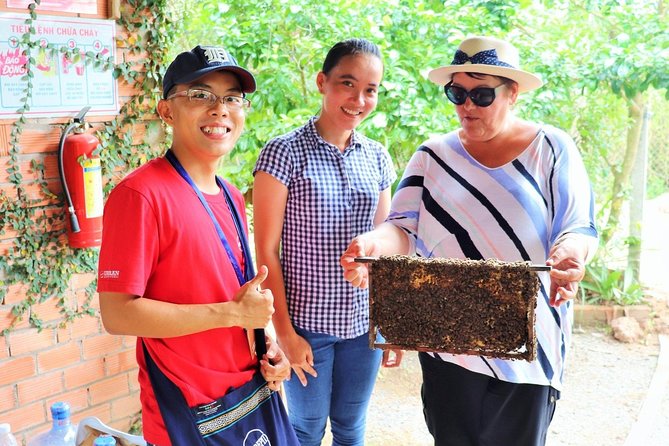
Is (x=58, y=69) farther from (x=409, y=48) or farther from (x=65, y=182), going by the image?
(x=409, y=48)

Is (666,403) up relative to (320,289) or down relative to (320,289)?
down

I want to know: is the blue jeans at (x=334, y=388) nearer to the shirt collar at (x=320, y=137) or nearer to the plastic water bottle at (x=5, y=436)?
the shirt collar at (x=320, y=137)

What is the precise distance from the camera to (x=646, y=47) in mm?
5312

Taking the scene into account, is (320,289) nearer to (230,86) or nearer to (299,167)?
(299,167)

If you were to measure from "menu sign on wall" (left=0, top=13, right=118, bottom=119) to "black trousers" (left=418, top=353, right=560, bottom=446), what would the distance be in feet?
6.78

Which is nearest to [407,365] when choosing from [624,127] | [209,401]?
[624,127]

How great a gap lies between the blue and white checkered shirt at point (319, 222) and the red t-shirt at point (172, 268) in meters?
0.53

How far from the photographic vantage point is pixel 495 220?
2.34 meters

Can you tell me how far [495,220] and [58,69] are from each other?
2.17m

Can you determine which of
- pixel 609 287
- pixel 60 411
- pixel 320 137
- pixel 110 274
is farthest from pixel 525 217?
pixel 609 287


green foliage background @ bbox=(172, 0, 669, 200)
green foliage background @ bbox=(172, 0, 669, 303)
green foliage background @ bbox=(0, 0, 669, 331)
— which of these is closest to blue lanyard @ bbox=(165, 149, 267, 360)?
green foliage background @ bbox=(0, 0, 669, 331)

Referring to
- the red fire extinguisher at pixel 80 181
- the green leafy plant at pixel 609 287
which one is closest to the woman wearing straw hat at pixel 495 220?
the red fire extinguisher at pixel 80 181

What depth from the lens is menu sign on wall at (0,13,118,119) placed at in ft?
9.51

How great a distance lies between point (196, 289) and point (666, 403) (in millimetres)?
4045
